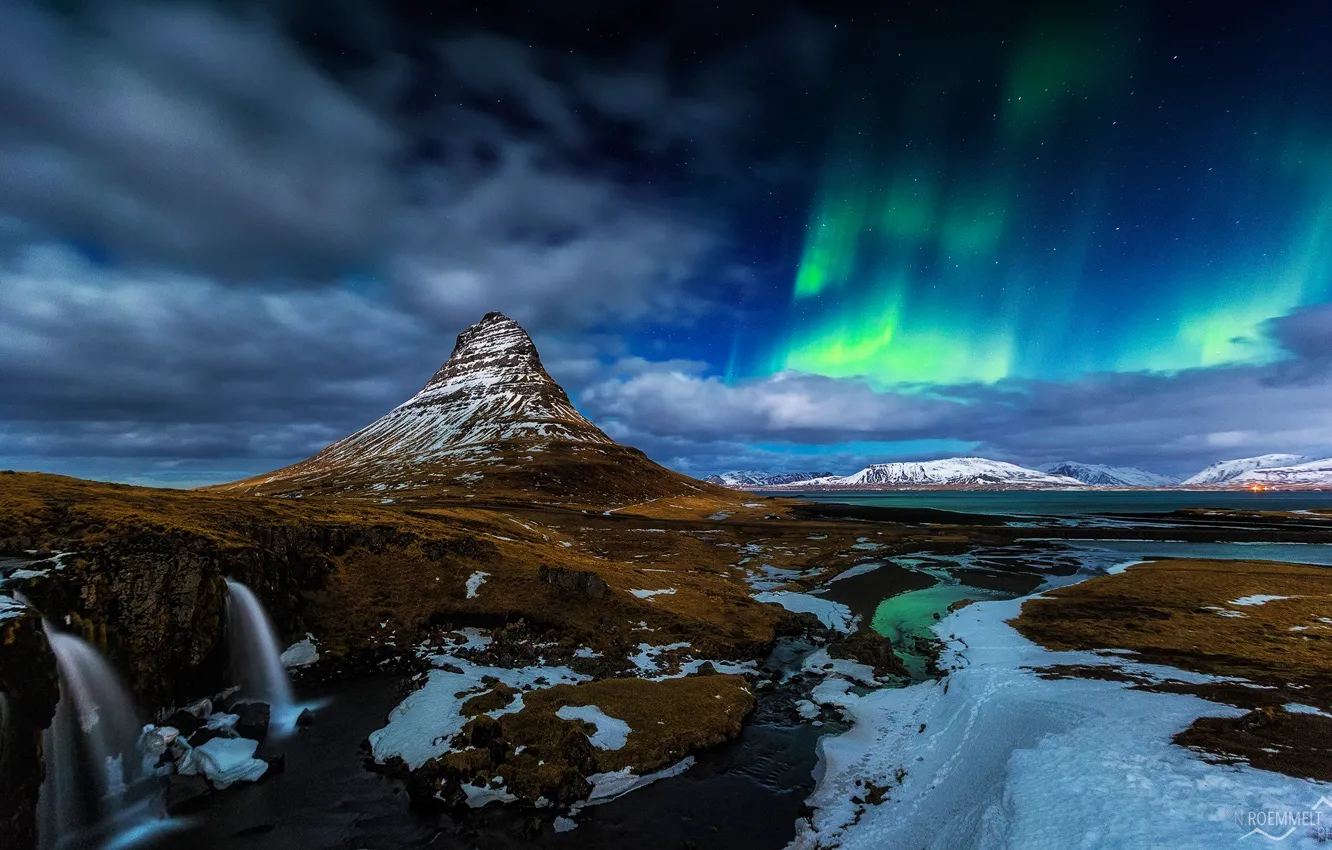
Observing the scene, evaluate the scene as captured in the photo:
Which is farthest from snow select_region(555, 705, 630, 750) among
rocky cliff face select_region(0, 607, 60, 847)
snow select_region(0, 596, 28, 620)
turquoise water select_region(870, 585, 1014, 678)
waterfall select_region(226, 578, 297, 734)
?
snow select_region(0, 596, 28, 620)

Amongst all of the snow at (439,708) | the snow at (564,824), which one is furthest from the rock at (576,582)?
the snow at (564,824)

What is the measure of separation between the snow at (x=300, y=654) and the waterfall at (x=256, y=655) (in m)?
0.41

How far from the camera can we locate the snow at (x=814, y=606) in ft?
160

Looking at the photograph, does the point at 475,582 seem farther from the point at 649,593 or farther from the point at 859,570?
the point at 859,570

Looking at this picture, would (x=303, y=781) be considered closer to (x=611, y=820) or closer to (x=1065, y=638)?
(x=611, y=820)

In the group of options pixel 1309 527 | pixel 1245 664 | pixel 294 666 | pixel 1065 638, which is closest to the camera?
pixel 1245 664

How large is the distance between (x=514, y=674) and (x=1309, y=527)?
655 feet

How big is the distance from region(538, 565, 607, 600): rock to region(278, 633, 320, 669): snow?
1636 cm

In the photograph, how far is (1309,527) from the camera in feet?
447

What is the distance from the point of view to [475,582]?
4466 centimetres

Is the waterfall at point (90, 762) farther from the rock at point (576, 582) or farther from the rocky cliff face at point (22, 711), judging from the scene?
the rock at point (576, 582)

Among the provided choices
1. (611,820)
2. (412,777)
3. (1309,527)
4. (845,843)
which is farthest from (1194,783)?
(1309,527)

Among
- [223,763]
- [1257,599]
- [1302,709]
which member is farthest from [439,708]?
[1257,599]

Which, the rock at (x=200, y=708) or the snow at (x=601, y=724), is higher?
the rock at (x=200, y=708)
